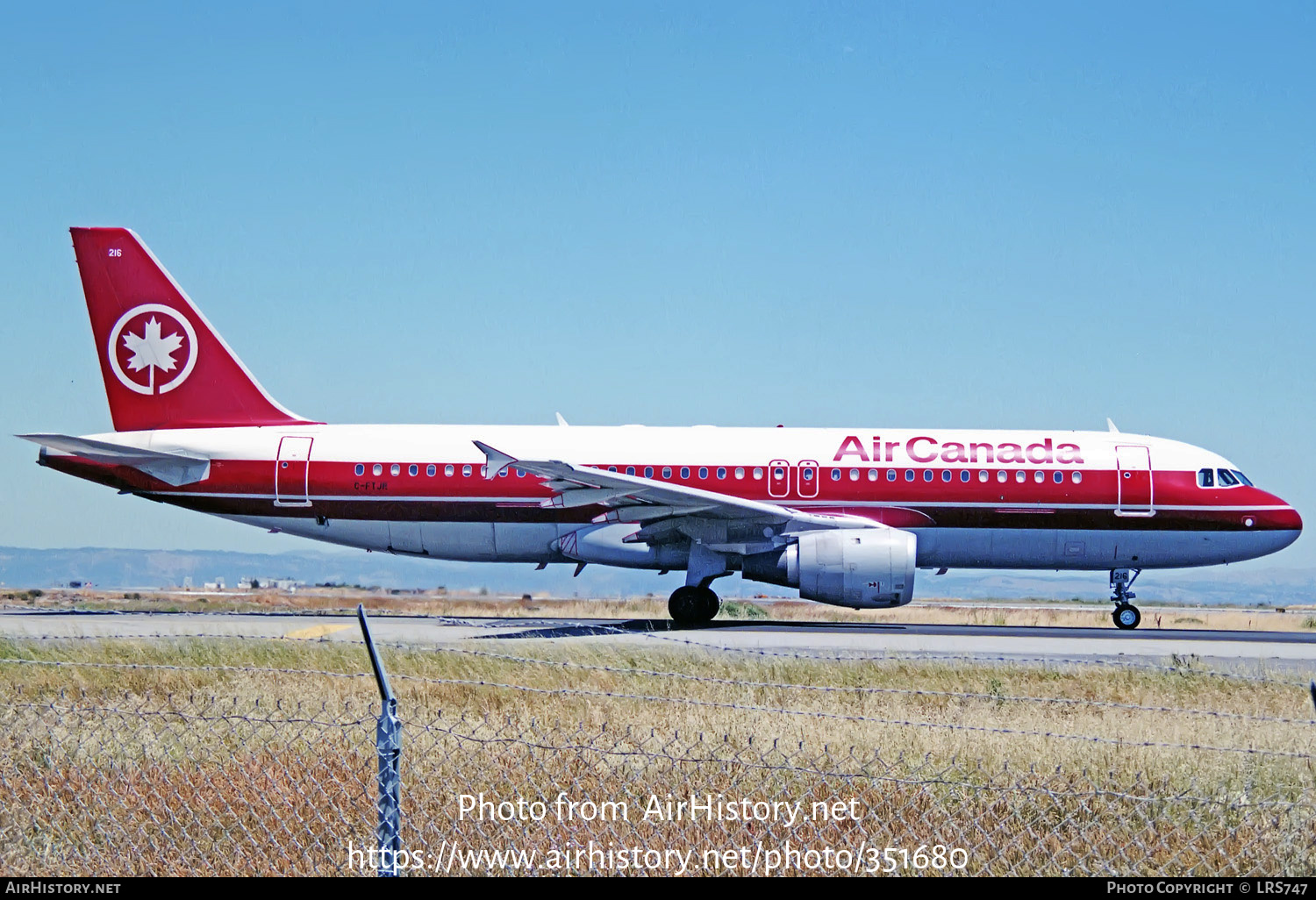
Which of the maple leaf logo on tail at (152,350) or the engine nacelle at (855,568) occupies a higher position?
the maple leaf logo on tail at (152,350)

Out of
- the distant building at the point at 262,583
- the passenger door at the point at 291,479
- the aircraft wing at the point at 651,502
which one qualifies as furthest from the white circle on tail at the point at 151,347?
the distant building at the point at 262,583

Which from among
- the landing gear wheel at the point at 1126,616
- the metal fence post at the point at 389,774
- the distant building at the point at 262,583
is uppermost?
the metal fence post at the point at 389,774

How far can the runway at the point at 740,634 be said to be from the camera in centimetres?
1795

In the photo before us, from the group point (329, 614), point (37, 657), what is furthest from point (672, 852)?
point (329, 614)

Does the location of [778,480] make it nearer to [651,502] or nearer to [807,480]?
[807,480]

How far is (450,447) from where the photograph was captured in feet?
78.5

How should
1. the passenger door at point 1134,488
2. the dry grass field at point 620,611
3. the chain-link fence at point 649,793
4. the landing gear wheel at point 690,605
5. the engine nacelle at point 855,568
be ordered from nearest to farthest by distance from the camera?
the chain-link fence at point 649,793
the engine nacelle at point 855,568
the landing gear wheel at point 690,605
the passenger door at point 1134,488
the dry grass field at point 620,611

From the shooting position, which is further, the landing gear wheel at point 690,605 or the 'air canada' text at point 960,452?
the 'air canada' text at point 960,452

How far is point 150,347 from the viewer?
2528cm

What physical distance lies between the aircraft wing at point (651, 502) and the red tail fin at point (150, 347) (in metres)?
5.73

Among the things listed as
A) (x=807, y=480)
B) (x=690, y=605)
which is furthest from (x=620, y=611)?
(x=807, y=480)

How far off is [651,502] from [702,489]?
179 centimetres

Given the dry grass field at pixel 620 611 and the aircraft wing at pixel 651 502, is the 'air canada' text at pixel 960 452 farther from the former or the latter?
the dry grass field at pixel 620 611

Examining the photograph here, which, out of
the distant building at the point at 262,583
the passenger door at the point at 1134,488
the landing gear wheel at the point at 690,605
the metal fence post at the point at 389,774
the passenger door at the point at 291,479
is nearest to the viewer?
the metal fence post at the point at 389,774
